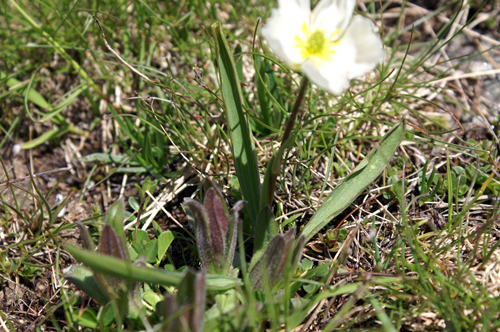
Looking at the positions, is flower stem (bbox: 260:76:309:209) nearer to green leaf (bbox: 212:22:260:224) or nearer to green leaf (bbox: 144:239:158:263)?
green leaf (bbox: 212:22:260:224)

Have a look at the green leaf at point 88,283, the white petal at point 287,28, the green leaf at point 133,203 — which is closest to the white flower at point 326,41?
the white petal at point 287,28

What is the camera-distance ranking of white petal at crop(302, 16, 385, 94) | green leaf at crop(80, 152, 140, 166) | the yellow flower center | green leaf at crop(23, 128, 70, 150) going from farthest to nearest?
green leaf at crop(23, 128, 70, 150)
green leaf at crop(80, 152, 140, 166)
the yellow flower center
white petal at crop(302, 16, 385, 94)

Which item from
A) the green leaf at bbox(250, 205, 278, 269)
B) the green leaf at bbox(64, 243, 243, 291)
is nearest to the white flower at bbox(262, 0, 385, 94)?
the green leaf at bbox(250, 205, 278, 269)

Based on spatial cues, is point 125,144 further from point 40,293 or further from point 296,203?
point 296,203

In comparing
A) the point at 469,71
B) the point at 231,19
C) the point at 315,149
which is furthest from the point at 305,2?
the point at 469,71

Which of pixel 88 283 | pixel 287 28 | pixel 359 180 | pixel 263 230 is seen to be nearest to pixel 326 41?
pixel 287 28

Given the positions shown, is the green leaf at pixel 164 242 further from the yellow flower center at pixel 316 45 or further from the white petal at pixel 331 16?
the white petal at pixel 331 16
